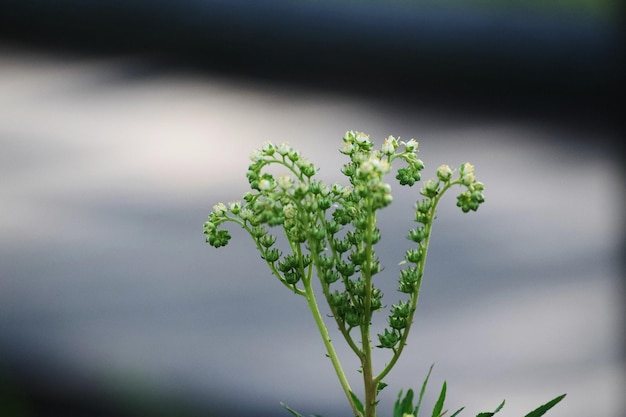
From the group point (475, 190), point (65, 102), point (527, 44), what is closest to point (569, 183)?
point (527, 44)

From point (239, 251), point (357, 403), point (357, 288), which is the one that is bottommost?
point (357, 403)

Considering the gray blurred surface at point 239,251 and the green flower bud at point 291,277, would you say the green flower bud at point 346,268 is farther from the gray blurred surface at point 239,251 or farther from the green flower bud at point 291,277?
the gray blurred surface at point 239,251

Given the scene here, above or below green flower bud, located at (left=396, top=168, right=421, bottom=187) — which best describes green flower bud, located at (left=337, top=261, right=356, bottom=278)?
below

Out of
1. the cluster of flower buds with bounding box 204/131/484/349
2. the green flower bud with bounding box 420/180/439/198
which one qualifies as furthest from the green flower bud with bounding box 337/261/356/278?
the green flower bud with bounding box 420/180/439/198

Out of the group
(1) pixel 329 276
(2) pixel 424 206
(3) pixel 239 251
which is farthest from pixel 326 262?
(3) pixel 239 251

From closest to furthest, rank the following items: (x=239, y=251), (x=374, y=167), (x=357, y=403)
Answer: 1. (x=374, y=167)
2. (x=357, y=403)
3. (x=239, y=251)

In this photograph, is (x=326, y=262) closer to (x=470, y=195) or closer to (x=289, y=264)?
(x=289, y=264)

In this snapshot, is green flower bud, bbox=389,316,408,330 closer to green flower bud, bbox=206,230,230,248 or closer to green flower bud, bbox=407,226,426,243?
green flower bud, bbox=407,226,426,243

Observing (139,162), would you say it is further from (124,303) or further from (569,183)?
(569,183)
